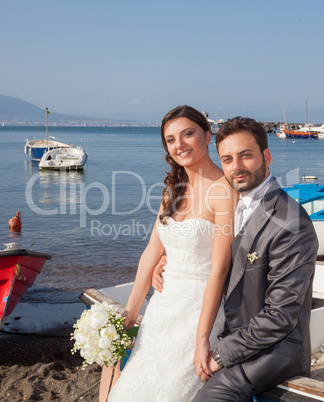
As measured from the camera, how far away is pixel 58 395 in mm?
5305

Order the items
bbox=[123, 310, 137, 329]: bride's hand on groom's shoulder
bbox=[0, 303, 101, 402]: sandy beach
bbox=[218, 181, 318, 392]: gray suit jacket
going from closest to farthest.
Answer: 1. bbox=[218, 181, 318, 392]: gray suit jacket
2. bbox=[123, 310, 137, 329]: bride's hand on groom's shoulder
3. bbox=[0, 303, 101, 402]: sandy beach

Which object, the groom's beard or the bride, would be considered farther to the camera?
the bride

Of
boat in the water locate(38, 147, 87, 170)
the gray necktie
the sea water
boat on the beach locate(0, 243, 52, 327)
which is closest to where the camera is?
the gray necktie

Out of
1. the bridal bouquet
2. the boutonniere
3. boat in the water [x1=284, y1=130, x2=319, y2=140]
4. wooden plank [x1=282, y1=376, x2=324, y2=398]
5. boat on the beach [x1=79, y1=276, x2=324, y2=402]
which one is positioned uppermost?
boat in the water [x1=284, y1=130, x2=319, y2=140]

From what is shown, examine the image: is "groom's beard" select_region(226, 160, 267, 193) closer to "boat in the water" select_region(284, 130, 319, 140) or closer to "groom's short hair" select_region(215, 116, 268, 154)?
"groom's short hair" select_region(215, 116, 268, 154)

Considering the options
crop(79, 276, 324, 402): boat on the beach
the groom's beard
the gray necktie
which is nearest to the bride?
the gray necktie

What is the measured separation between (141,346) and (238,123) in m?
1.72

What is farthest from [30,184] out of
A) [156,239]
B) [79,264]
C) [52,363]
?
[156,239]

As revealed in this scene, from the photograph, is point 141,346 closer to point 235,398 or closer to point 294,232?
point 235,398

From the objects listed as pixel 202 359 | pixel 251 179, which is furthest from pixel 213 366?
pixel 251 179

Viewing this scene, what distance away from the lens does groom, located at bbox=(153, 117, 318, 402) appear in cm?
260

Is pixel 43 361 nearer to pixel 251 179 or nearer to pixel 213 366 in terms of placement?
pixel 213 366

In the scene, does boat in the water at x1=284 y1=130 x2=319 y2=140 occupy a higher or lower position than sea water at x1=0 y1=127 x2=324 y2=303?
higher

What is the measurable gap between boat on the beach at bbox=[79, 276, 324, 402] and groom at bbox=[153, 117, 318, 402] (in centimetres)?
7
